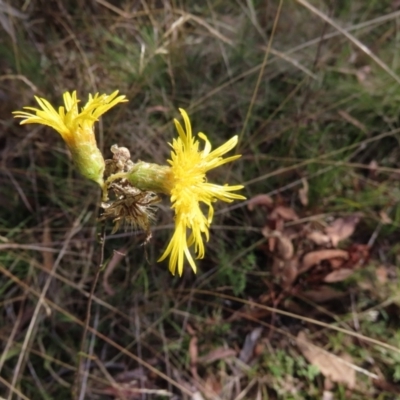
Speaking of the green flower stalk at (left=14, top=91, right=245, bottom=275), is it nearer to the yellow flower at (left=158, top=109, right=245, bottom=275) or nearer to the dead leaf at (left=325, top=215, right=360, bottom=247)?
the yellow flower at (left=158, top=109, right=245, bottom=275)

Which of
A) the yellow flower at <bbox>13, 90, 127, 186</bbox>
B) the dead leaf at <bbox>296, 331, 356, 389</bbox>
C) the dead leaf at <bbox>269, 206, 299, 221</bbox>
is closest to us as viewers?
the yellow flower at <bbox>13, 90, 127, 186</bbox>

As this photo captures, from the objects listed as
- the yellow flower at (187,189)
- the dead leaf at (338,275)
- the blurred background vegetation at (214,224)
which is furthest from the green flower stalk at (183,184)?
the dead leaf at (338,275)

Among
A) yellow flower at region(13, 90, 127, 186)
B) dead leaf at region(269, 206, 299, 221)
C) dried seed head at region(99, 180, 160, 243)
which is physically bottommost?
dead leaf at region(269, 206, 299, 221)

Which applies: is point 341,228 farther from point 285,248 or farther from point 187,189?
point 187,189

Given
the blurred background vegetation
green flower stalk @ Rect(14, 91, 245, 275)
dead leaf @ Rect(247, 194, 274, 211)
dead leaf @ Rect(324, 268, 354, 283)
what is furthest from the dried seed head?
dead leaf @ Rect(324, 268, 354, 283)

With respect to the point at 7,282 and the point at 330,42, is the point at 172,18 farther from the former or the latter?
the point at 7,282

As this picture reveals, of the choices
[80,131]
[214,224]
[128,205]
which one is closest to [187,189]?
[128,205]

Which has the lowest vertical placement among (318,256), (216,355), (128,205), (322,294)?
(216,355)

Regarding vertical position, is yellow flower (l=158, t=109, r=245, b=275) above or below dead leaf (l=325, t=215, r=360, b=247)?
above
